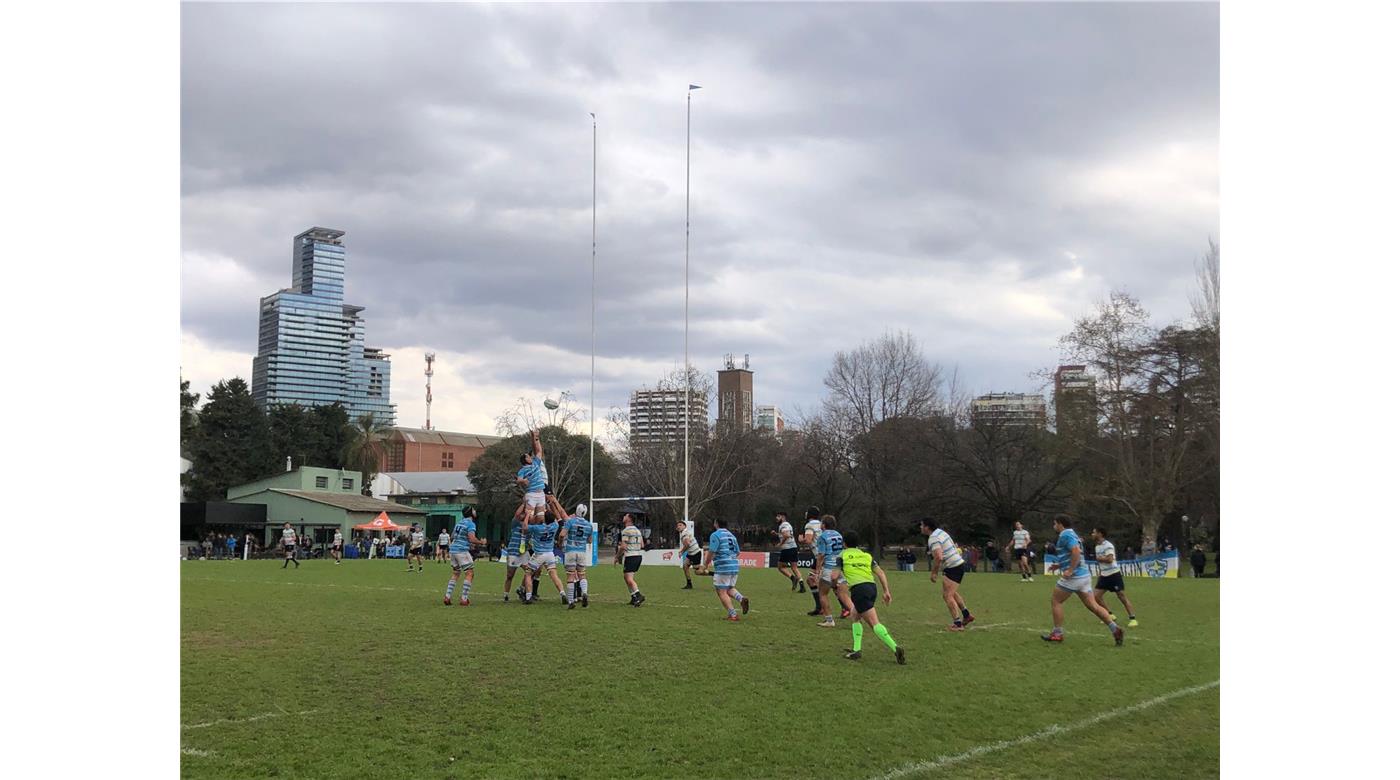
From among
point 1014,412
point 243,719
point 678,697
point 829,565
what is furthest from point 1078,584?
point 1014,412

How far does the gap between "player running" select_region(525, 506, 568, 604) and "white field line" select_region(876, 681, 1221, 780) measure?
458 inches

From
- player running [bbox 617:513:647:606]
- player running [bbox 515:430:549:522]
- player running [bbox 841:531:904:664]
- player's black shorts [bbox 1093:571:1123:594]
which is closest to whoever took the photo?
player running [bbox 841:531:904:664]

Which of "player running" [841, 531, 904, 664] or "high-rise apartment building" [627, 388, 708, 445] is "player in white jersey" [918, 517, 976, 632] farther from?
"high-rise apartment building" [627, 388, 708, 445]

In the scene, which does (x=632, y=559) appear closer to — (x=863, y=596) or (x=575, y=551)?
(x=575, y=551)

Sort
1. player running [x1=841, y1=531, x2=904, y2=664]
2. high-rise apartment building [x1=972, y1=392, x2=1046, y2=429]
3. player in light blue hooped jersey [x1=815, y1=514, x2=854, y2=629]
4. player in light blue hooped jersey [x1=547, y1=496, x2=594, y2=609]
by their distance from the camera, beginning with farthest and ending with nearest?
1. high-rise apartment building [x1=972, y1=392, x2=1046, y2=429]
2. player in light blue hooped jersey [x1=547, y1=496, x2=594, y2=609]
3. player in light blue hooped jersey [x1=815, y1=514, x2=854, y2=629]
4. player running [x1=841, y1=531, x2=904, y2=664]

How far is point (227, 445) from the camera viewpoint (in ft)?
257

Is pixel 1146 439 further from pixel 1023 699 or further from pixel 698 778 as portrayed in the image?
pixel 698 778

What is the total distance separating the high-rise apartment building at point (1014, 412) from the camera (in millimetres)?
55719

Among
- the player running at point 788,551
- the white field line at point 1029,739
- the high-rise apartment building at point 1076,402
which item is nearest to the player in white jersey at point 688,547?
the player running at point 788,551

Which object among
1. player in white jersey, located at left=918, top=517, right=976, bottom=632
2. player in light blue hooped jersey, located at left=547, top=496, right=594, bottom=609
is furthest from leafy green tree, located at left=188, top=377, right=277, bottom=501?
player in white jersey, located at left=918, top=517, right=976, bottom=632

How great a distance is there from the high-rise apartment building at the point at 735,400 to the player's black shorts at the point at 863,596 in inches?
2232

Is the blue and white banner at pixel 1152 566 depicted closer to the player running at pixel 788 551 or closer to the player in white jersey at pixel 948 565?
the player running at pixel 788 551

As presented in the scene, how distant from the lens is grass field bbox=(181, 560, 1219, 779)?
7.61 meters
